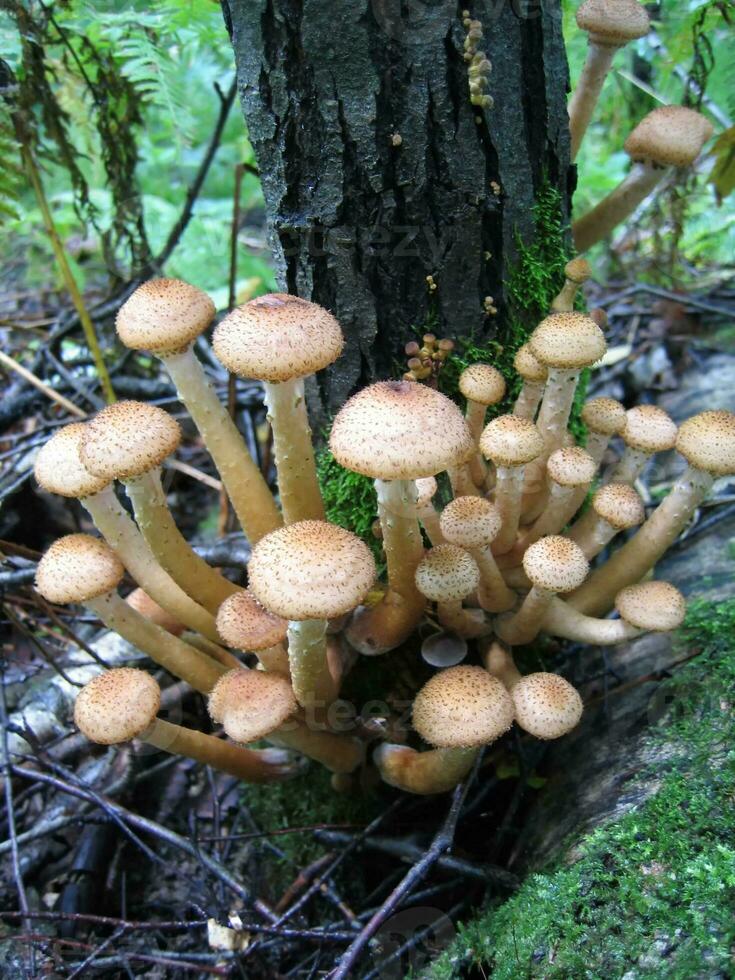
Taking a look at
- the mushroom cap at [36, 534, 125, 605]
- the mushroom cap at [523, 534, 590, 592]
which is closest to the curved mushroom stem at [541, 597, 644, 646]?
the mushroom cap at [523, 534, 590, 592]

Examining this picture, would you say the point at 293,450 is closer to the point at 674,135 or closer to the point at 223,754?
the point at 223,754

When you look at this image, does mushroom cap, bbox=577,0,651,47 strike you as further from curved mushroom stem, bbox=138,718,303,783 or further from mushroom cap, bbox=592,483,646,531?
curved mushroom stem, bbox=138,718,303,783


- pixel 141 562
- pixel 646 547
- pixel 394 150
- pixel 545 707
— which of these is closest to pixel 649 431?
pixel 646 547

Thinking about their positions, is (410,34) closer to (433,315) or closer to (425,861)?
(433,315)

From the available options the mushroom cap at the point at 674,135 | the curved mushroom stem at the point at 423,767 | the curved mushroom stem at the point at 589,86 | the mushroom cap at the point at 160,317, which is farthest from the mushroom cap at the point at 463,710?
the curved mushroom stem at the point at 589,86

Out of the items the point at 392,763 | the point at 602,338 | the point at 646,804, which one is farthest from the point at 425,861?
the point at 602,338

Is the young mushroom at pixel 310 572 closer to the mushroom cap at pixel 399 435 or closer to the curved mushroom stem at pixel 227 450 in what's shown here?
the mushroom cap at pixel 399 435
